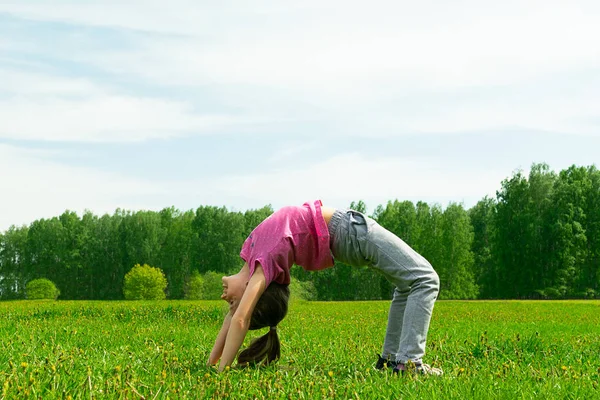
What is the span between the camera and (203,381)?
13.8 ft

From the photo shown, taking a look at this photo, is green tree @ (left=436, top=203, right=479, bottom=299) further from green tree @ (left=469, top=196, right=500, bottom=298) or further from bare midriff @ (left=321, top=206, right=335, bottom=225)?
bare midriff @ (left=321, top=206, right=335, bottom=225)

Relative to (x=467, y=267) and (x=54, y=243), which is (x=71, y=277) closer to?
(x=54, y=243)

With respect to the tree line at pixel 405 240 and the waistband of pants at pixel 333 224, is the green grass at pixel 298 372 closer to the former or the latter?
the waistband of pants at pixel 333 224

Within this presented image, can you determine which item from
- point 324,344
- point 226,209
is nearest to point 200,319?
point 324,344

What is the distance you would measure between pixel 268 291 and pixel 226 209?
7644 centimetres

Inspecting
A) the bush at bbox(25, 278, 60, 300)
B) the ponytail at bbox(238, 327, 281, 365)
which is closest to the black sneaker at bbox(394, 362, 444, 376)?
the ponytail at bbox(238, 327, 281, 365)

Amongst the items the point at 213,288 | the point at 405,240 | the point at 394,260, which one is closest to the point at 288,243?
the point at 394,260

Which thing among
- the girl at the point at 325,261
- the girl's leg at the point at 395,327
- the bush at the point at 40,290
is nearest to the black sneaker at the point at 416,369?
the girl at the point at 325,261

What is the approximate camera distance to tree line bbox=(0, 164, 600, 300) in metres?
63.0

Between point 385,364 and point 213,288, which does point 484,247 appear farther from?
point 385,364

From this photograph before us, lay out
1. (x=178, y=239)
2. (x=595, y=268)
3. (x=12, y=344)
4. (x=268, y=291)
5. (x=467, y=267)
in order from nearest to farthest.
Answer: (x=268, y=291) < (x=12, y=344) < (x=595, y=268) < (x=467, y=267) < (x=178, y=239)

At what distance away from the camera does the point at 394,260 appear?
506 cm

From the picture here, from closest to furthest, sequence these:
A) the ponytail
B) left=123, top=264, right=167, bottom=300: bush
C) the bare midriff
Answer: the bare midriff < the ponytail < left=123, top=264, right=167, bottom=300: bush

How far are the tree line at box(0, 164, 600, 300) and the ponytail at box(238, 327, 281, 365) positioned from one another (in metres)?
55.9
